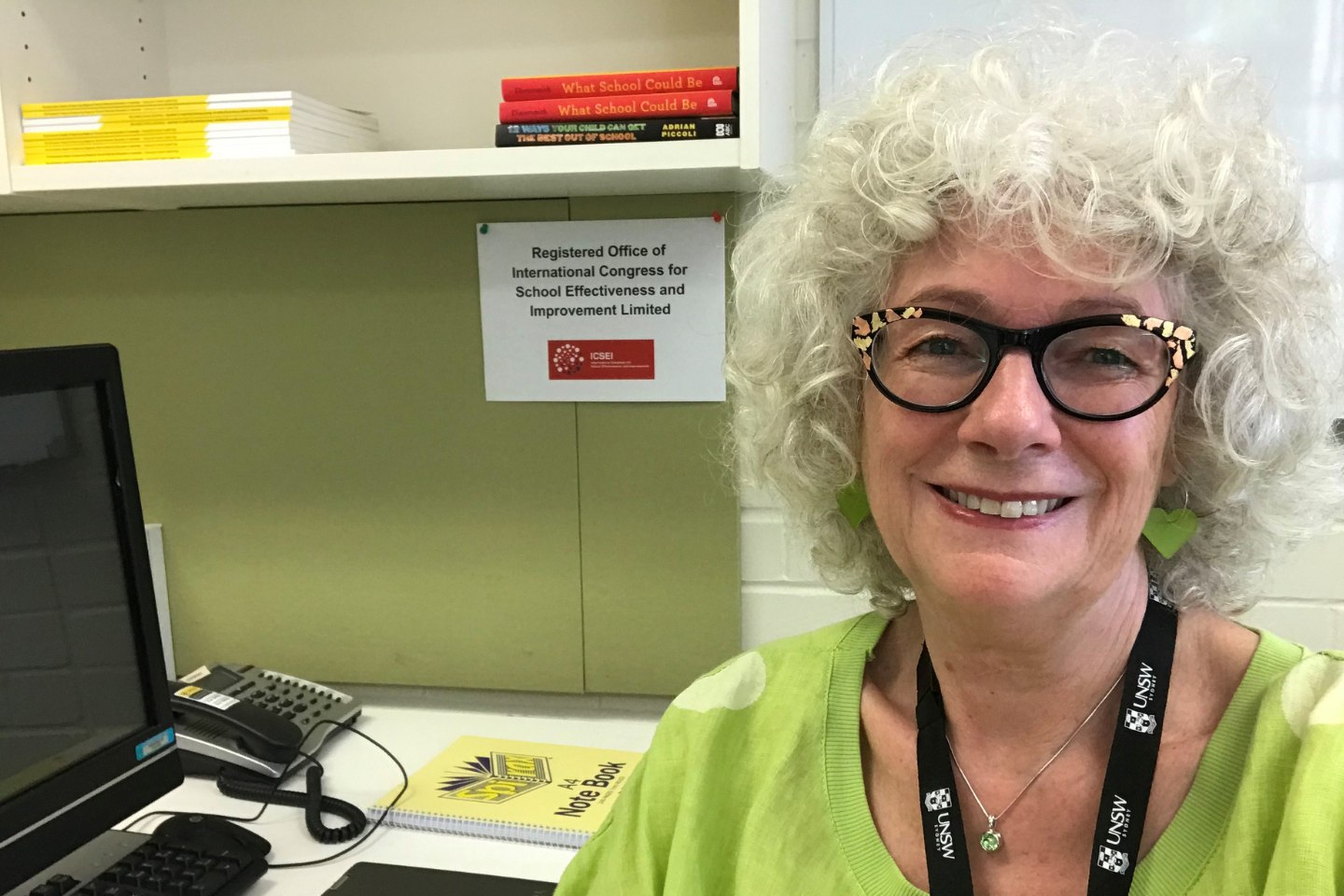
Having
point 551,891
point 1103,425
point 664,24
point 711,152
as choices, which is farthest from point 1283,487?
point 664,24

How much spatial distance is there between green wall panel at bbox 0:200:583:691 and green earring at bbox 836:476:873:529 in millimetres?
611

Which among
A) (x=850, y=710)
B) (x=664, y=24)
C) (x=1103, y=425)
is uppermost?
(x=664, y=24)

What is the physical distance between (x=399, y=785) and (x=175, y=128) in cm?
90

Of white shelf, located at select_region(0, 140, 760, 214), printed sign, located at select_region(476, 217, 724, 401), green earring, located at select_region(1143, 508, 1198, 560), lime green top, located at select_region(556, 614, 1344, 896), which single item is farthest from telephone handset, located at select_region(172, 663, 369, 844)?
green earring, located at select_region(1143, 508, 1198, 560)

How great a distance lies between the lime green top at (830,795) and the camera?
2.25ft

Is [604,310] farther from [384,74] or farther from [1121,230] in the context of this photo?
[1121,230]

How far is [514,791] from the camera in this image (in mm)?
1262

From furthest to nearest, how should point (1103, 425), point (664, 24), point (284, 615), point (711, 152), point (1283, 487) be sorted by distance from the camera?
point (284, 615), point (664, 24), point (711, 152), point (1283, 487), point (1103, 425)

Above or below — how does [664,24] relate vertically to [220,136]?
above

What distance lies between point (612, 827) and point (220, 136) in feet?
3.12

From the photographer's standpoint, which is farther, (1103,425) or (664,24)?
(664,24)

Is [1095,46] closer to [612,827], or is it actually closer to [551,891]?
[612,827]

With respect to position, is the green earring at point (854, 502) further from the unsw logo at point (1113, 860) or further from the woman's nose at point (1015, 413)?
the unsw logo at point (1113, 860)

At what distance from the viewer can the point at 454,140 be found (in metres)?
1.47
